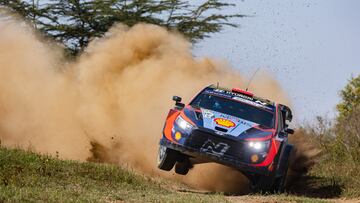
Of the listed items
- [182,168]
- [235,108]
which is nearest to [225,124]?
[235,108]

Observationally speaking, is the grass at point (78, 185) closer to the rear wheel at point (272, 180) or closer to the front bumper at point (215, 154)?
the front bumper at point (215, 154)

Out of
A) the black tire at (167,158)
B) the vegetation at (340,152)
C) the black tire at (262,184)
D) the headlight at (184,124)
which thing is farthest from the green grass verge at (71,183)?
the vegetation at (340,152)

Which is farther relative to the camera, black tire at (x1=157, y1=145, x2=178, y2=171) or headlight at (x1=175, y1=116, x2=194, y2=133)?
black tire at (x1=157, y1=145, x2=178, y2=171)

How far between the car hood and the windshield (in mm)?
293

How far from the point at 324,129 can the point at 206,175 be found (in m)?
7.88

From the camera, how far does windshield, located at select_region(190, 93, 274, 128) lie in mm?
15422

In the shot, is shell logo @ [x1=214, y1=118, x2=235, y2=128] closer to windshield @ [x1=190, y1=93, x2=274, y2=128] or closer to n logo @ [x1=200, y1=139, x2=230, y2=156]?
n logo @ [x1=200, y1=139, x2=230, y2=156]

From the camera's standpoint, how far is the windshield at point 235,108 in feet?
50.6

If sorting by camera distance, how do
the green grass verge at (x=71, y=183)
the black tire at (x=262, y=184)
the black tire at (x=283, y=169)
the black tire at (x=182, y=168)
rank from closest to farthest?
the green grass verge at (x=71, y=183)
the black tire at (x=262, y=184)
the black tire at (x=182, y=168)
the black tire at (x=283, y=169)

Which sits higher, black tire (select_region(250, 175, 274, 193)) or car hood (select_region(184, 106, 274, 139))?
car hood (select_region(184, 106, 274, 139))

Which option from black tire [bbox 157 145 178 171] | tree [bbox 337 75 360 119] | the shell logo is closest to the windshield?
the shell logo

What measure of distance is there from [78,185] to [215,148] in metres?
2.66

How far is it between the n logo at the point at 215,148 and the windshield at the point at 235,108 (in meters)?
1.20

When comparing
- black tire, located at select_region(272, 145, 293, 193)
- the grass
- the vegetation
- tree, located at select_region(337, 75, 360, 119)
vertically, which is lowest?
tree, located at select_region(337, 75, 360, 119)
